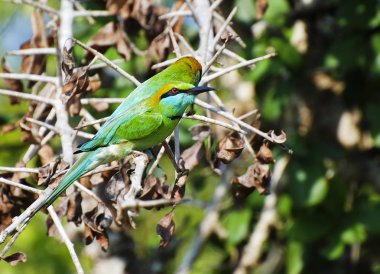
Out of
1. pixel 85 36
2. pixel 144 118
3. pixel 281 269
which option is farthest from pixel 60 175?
pixel 281 269

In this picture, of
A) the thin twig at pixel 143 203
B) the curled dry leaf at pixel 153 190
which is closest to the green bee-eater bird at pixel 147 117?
the curled dry leaf at pixel 153 190

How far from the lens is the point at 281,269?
413 centimetres

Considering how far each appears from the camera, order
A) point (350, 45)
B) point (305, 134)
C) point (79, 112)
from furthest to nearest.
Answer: point (305, 134)
point (350, 45)
point (79, 112)

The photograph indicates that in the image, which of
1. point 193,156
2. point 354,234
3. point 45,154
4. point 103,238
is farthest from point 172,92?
point 354,234

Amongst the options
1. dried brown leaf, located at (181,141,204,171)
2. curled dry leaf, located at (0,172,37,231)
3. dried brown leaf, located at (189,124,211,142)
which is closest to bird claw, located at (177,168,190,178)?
dried brown leaf, located at (181,141,204,171)

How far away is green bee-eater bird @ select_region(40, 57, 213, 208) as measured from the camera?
2.43 m

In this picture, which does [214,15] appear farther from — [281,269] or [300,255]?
[281,269]

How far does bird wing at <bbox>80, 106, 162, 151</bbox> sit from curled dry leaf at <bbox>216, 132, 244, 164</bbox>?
0.22 metres

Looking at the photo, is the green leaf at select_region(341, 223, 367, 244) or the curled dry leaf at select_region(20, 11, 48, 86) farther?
the green leaf at select_region(341, 223, 367, 244)

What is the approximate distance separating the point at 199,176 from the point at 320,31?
38.0 inches

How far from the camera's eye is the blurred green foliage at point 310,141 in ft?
11.9

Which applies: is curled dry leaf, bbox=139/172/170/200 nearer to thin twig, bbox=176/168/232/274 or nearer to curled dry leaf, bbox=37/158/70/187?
curled dry leaf, bbox=37/158/70/187

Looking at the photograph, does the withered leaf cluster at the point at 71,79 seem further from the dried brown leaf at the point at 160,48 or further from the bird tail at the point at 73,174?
the dried brown leaf at the point at 160,48

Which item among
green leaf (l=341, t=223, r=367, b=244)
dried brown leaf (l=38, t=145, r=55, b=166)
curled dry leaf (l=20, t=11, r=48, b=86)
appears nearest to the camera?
dried brown leaf (l=38, t=145, r=55, b=166)
